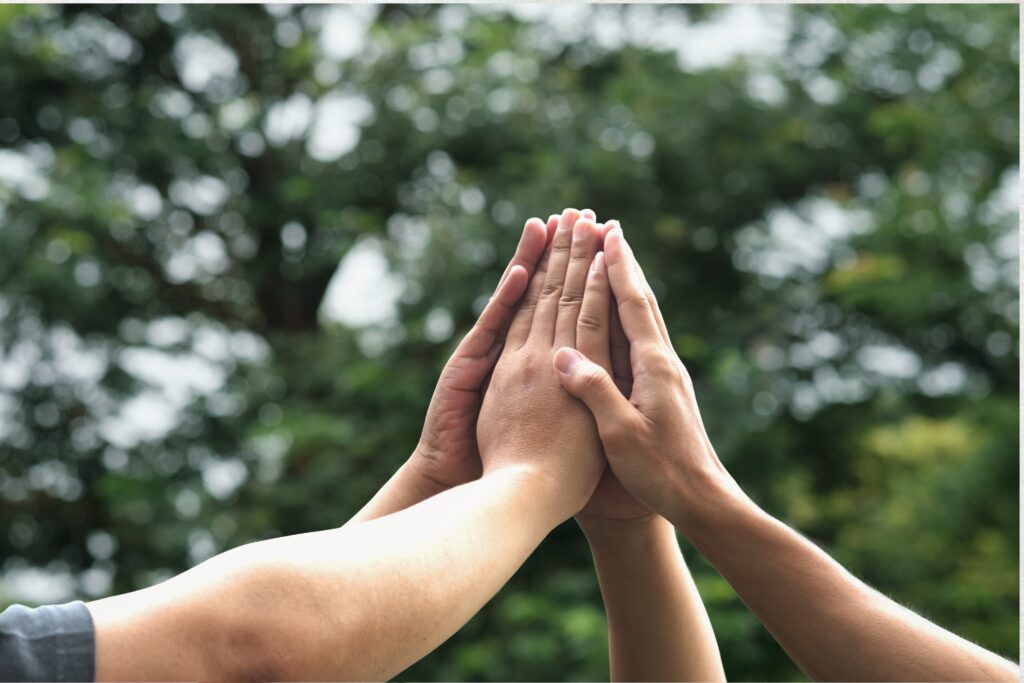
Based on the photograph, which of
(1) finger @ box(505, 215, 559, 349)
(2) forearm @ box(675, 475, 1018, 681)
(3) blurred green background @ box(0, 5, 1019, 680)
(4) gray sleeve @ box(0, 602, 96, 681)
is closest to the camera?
(4) gray sleeve @ box(0, 602, 96, 681)

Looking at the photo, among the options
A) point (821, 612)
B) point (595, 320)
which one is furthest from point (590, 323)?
point (821, 612)

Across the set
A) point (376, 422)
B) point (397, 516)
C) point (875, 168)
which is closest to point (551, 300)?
point (397, 516)

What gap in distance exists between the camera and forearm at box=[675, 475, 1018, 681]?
88 cm

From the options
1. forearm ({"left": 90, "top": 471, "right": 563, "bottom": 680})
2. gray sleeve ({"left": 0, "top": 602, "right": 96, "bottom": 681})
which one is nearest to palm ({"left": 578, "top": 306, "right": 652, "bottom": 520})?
forearm ({"left": 90, "top": 471, "right": 563, "bottom": 680})

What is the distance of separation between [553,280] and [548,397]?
176 mm

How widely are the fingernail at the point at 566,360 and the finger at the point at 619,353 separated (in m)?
0.07

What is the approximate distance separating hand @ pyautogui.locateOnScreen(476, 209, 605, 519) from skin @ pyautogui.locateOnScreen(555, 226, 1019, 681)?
0.08 feet

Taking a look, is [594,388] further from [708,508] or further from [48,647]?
[48,647]

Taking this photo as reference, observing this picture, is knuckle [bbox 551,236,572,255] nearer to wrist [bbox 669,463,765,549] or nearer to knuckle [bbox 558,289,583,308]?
knuckle [bbox 558,289,583,308]

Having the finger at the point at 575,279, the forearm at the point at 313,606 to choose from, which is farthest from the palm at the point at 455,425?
the forearm at the point at 313,606

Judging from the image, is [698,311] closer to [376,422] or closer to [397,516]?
[376,422]

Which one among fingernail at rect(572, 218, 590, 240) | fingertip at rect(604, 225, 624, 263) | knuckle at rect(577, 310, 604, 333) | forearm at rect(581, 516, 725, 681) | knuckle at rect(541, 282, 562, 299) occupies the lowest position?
forearm at rect(581, 516, 725, 681)

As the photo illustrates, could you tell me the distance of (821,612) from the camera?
90 centimetres

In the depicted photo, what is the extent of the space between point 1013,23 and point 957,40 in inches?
7.8
